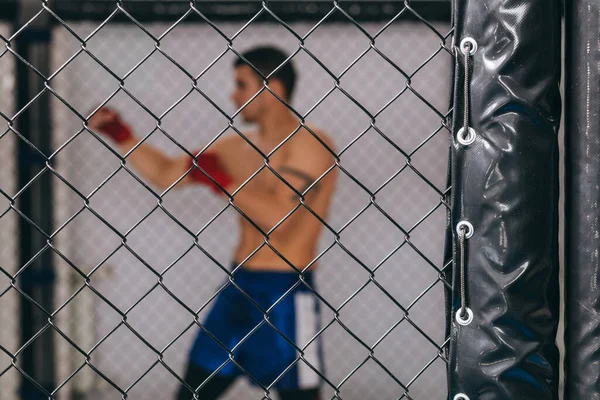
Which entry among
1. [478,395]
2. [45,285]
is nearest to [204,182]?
[45,285]

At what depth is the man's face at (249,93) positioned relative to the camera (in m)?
2.59

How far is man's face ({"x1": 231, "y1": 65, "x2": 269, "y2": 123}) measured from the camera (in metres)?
2.59

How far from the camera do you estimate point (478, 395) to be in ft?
2.50

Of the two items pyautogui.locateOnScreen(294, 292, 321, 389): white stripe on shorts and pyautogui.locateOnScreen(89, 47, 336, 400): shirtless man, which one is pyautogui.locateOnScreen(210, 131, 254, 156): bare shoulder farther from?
pyautogui.locateOnScreen(294, 292, 321, 389): white stripe on shorts

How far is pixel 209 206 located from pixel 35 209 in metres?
0.79

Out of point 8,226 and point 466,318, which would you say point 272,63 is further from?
point 466,318

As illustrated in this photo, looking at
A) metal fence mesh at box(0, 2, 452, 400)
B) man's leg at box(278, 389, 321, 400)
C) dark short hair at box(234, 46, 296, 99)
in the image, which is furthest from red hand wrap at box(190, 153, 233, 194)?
man's leg at box(278, 389, 321, 400)

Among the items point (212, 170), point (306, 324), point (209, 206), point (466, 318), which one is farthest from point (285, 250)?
point (466, 318)

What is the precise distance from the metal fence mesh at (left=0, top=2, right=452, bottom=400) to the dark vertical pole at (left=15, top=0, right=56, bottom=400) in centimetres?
20

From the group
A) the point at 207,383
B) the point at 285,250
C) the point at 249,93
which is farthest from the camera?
the point at 249,93

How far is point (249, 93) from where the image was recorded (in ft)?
8.52

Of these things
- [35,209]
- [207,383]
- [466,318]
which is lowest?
[207,383]

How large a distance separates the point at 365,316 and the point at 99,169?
150cm

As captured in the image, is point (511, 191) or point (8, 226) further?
point (8, 226)
